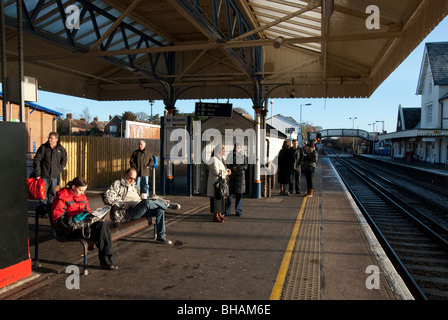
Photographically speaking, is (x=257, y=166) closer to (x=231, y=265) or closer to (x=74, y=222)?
(x=231, y=265)

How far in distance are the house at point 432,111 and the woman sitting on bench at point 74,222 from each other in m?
32.9

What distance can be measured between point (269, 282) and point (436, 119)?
3895 centimetres

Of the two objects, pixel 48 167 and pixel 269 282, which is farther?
pixel 48 167

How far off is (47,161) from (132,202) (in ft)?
10.6

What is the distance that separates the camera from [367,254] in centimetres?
530

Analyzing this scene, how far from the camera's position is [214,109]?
1034 cm

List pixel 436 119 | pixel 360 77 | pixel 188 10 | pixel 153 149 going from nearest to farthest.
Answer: pixel 188 10 < pixel 360 77 < pixel 153 149 < pixel 436 119

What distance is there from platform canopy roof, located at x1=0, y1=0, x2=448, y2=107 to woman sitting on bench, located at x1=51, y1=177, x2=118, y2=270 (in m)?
3.31

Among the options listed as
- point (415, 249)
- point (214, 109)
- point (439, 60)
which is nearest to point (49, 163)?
point (214, 109)

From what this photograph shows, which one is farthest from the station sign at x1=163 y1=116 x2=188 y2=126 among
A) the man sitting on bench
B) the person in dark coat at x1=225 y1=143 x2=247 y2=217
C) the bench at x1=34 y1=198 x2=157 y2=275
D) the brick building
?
the brick building
